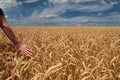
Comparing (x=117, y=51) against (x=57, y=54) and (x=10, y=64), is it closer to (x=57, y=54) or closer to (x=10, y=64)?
→ (x=57, y=54)

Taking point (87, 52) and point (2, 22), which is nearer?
point (2, 22)

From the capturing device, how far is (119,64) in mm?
4340

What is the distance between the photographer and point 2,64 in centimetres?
436

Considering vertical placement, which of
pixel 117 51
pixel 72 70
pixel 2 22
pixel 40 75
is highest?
pixel 2 22

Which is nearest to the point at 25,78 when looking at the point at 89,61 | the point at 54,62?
the point at 54,62

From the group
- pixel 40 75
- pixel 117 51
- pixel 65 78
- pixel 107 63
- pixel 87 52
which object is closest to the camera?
pixel 40 75

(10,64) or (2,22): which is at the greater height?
(2,22)

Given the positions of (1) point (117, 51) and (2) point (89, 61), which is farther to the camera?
(1) point (117, 51)

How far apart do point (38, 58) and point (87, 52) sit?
4.00ft

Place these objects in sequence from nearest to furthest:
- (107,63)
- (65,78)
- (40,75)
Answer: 1. (40,75)
2. (65,78)
3. (107,63)

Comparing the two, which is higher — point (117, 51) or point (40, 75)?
point (40, 75)

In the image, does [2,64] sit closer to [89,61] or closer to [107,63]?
[89,61]

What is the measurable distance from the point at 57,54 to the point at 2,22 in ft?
3.50

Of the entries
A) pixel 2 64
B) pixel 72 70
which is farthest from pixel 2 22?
pixel 72 70
